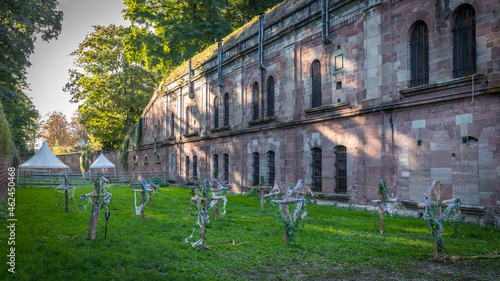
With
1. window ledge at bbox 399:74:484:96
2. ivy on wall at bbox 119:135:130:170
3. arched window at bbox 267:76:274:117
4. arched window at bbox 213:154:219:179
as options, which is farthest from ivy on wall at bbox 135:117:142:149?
window ledge at bbox 399:74:484:96

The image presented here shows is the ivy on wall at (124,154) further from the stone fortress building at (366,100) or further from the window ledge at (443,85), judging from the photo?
the window ledge at (443,85)

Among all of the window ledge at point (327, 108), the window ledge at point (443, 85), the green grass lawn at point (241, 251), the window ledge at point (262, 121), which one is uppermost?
the window ledge at point (443, 85)

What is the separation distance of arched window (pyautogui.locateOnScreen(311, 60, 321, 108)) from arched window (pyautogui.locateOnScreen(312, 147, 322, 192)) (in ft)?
7.42

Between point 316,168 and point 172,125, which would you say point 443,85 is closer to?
A: point 316,168

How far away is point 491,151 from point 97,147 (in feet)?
176

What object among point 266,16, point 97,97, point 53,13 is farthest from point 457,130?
point 97,97

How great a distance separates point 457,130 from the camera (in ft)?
40.5

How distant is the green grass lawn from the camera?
7.35 metres

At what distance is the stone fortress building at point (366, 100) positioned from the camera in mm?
11914

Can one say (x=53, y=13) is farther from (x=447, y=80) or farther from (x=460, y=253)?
(x=460, y=253)

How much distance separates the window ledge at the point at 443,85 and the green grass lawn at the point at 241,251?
4367mm

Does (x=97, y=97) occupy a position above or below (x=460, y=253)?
above

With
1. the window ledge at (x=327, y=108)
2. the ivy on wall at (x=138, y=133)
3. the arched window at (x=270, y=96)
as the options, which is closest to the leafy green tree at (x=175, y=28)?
the ivy on wall at (x=138, y=133)

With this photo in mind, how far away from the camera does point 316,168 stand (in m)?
18.2
